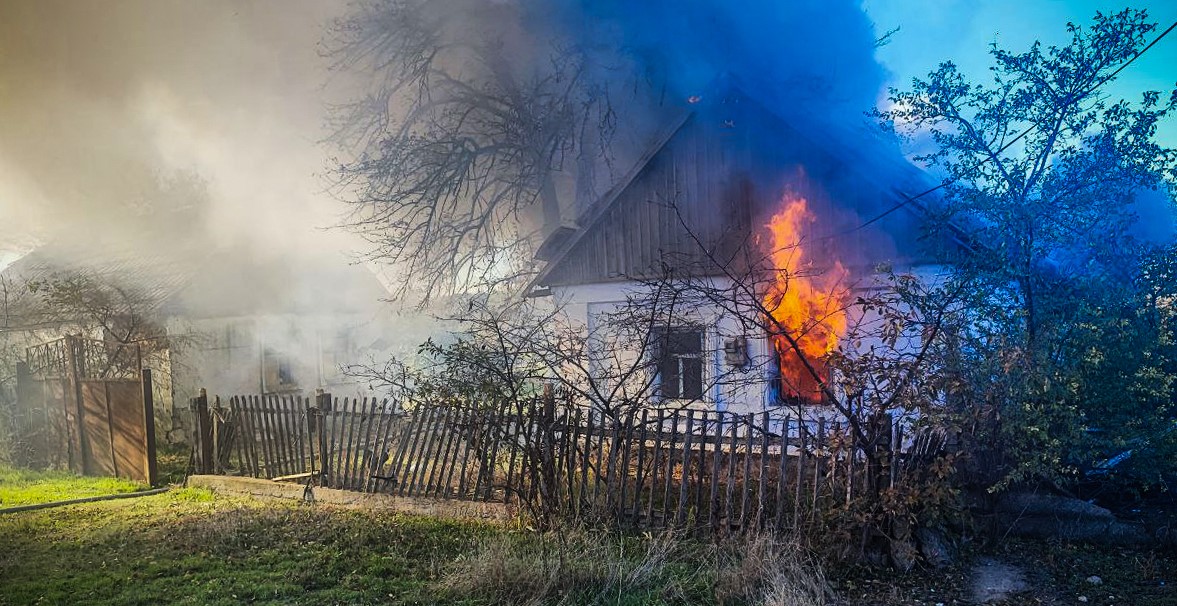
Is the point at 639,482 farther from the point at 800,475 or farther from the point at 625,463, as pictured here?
the point at 800,475

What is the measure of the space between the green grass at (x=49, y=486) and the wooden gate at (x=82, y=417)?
0.26 m

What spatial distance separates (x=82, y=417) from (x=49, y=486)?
1382 mm

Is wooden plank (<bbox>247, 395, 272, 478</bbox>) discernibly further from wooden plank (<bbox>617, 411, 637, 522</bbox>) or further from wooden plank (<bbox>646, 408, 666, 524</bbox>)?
wooden plank (<bbox>646, 408, 666, 524</bbox>)

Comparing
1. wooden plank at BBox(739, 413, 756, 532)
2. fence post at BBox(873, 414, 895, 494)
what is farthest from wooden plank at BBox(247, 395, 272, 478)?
fence post at BBox(873, 414, 895, 494)

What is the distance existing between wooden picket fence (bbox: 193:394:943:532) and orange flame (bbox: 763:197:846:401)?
2.16 m

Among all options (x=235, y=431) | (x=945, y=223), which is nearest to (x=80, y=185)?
(x=235, y=431)

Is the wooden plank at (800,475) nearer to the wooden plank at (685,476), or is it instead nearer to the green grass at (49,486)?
the wooden plank at (685,476)

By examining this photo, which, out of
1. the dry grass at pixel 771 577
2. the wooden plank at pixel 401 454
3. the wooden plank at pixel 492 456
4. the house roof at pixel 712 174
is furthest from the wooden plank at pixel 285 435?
the dry grass at pixel 771 577

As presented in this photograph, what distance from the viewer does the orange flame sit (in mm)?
10328

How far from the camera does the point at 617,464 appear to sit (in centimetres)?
724

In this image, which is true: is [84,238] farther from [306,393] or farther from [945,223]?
[945,223]

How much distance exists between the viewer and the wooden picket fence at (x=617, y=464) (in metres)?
6.19

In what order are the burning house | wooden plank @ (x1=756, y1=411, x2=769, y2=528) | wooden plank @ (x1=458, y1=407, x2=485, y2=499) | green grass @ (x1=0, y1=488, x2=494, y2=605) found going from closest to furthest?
green grass @ (x1=0, y1=488, x2=494, y2=605) → wooden plank @ (x1=756, y1=411, x2=769, y2=528) → wooden plank @ (x1=458, y1=407, x2=485, y2=499) → the burning house

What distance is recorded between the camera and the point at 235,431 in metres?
10.5
